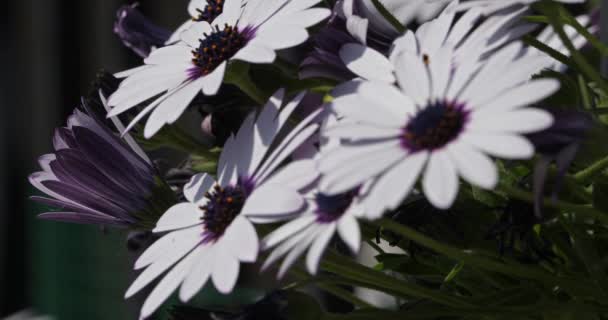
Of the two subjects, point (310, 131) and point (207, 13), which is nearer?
point (310, 131)

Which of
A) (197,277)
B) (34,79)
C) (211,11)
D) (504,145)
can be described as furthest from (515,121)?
(34,79)

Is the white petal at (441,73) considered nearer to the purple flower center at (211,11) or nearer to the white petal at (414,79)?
the white petal at (414,79)

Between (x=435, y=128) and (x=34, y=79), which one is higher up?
(x=435, y=128)

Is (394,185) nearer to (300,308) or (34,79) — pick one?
(300,308)

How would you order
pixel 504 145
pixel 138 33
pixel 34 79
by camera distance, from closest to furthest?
pixel 504 145
pixel 138 33
pixel 34 79

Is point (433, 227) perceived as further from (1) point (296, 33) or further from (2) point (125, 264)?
(2) point (125, 264)

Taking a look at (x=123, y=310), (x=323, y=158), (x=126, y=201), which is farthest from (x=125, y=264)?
(x=323, y=158)

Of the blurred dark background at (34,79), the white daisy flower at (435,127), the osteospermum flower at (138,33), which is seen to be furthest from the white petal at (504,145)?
the blurred dark background at (34,79)
